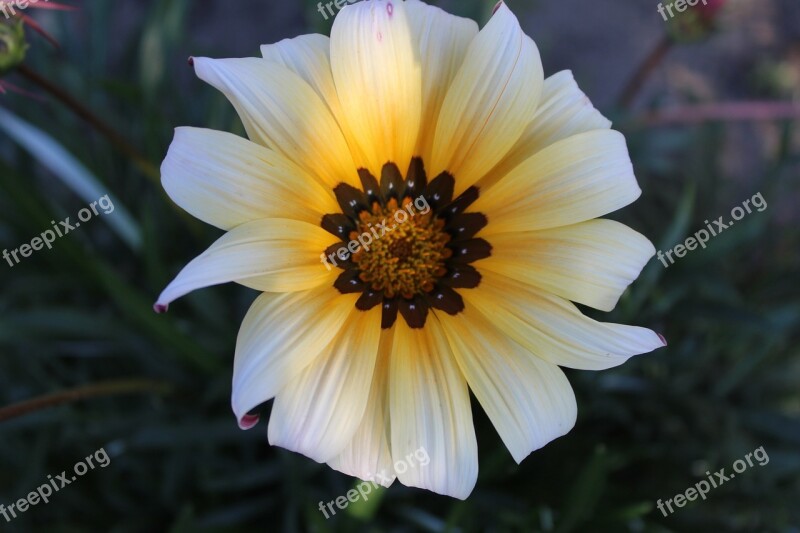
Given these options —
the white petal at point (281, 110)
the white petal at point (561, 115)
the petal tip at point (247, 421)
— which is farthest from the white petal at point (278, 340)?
the white petal at point (561, 115)

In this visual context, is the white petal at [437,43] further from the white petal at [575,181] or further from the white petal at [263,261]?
the white petal at [263,261]

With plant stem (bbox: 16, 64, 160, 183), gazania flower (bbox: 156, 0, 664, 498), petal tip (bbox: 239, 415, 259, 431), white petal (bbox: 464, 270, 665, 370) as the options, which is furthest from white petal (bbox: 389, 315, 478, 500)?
plant stem (bbox: 16, 64, 160, 183)

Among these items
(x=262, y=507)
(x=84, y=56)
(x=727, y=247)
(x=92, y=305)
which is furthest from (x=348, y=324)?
(x=84, y=56)

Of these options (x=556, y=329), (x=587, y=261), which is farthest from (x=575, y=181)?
(x=556, y=329)

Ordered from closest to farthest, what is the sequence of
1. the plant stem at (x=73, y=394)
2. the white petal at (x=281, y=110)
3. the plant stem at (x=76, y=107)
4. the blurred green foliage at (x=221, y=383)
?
the white petal at (x=281, y=110), the plant stem at (x=73, y=394), the plant stem at (x=76, y=107), the blurred green foliage at (x=221, y=383)

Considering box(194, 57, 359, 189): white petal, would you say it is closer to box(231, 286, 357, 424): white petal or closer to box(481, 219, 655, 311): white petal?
box(231, 286, 357, 424): white petal

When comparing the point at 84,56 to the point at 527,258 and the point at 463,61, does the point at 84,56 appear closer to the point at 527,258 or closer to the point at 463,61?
the point at 463,61
